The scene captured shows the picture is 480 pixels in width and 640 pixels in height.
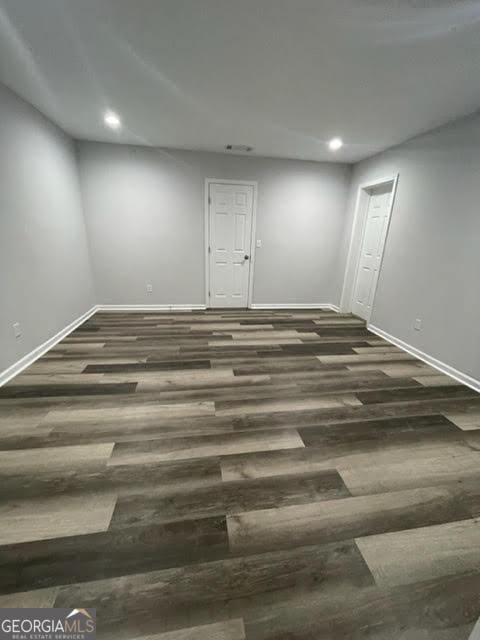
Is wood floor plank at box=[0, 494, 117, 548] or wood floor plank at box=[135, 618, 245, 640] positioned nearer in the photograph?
wood floor plank at box=[135, 618, 245, 640]

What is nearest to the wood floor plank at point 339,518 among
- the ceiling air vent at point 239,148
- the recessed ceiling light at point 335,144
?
the recessed ceiling light at point 335,144

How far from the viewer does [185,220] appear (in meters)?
4.22

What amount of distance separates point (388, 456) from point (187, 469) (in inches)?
51.3

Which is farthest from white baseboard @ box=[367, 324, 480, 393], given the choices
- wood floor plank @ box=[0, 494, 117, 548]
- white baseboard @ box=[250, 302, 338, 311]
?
wood floor plank @ box=[0, 494, 117, 548]

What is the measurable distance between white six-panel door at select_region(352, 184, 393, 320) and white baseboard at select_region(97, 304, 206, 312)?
113 inches

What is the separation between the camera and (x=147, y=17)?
1.53 metres

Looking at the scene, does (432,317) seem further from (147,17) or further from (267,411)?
→ (147,17)

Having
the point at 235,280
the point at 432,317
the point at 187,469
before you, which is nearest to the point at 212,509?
the point at 187,469

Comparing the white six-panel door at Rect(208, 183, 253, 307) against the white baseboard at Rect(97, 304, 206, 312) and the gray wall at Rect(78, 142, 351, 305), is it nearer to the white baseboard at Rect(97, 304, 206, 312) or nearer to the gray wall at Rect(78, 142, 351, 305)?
the gray wall at Rect(78, 142, 351, 305)

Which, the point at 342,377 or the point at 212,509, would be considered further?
the point at 342,377

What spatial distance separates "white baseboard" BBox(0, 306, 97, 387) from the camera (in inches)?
90.7

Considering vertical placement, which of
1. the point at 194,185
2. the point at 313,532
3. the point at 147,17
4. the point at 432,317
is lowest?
the point at 313,532

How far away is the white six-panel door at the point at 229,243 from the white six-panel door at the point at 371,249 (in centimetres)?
201

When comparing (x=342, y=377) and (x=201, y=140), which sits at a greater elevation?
(x=201, y=140)
